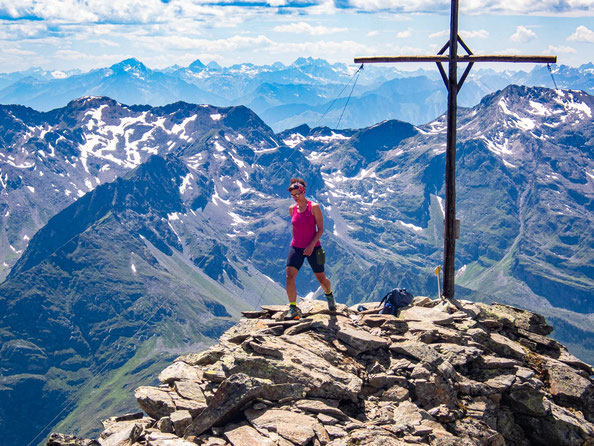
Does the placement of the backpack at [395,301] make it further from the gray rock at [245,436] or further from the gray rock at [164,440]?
the gray rock at [164,440]

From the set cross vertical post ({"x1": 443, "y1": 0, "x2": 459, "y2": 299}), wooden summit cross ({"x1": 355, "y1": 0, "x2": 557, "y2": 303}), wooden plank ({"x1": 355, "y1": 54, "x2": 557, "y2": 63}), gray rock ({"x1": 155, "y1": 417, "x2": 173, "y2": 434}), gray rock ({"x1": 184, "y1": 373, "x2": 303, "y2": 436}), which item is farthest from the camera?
cross vertical post ({"x1": 443, "y1": 0, "x2": 459, "y2": 299})

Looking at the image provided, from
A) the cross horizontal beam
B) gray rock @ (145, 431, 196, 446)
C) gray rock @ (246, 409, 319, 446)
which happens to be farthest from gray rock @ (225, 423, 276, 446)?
the cross horizontal beam

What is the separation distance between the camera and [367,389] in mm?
16938

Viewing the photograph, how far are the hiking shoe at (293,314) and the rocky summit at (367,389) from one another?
41cm

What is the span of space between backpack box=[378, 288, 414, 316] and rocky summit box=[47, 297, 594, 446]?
1342mm

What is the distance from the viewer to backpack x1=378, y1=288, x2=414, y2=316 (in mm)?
23281

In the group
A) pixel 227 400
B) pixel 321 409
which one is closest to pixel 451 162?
pixel 321 409

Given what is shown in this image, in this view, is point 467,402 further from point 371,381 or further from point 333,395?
point 333,395

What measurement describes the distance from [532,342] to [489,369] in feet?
13.9

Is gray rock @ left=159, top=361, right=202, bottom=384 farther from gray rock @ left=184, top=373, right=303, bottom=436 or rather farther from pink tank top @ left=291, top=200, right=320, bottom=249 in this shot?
pink tank top @ left=291, top=200, right=320, bottom=249

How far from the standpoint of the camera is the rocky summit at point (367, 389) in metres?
14.4

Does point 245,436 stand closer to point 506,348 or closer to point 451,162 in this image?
point 506,348

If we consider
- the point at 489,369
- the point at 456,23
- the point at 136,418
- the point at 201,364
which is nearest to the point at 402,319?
the point at 489,369

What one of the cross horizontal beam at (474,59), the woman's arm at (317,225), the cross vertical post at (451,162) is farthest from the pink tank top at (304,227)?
the cross horizontal beam at (474,59)
